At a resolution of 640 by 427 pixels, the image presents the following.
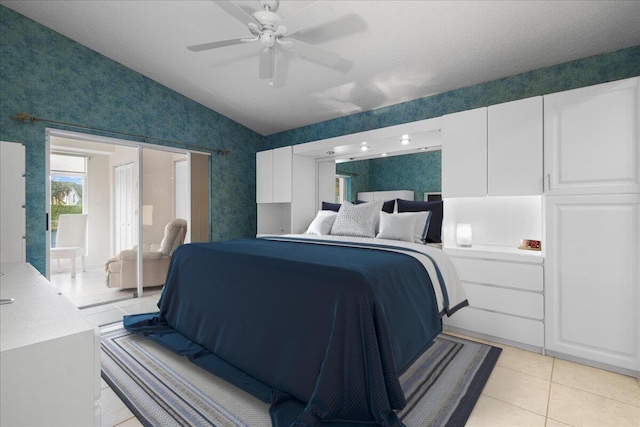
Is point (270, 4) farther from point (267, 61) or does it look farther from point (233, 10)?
point (267, 61)

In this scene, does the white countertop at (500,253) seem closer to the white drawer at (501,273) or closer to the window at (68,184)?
the white drawer at (501,273)

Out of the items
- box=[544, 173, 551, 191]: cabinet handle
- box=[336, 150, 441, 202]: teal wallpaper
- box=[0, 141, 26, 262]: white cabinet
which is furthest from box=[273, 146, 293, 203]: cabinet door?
box=[544, 173, 551, 191]: cabinet handle

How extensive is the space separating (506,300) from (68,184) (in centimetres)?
620

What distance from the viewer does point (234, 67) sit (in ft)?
11.9

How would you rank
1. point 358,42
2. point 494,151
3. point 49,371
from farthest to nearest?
1. point 358,42
2. point 494,151
3. point 49,371

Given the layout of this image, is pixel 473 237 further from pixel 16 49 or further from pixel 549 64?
pixel 16 49

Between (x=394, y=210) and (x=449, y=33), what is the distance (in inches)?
66.4

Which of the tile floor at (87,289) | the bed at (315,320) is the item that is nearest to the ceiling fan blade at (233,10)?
the bed at (315,320)

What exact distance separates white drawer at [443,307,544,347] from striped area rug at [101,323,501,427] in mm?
192

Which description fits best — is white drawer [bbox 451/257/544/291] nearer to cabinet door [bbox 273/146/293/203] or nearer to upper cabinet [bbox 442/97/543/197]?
upper cabinet [bbox 442/97/543/197]

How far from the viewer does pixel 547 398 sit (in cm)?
191

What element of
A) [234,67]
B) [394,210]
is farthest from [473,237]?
[234,67]

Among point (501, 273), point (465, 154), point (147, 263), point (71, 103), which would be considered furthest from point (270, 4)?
point (147, 263)

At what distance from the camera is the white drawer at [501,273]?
2.53 metres
